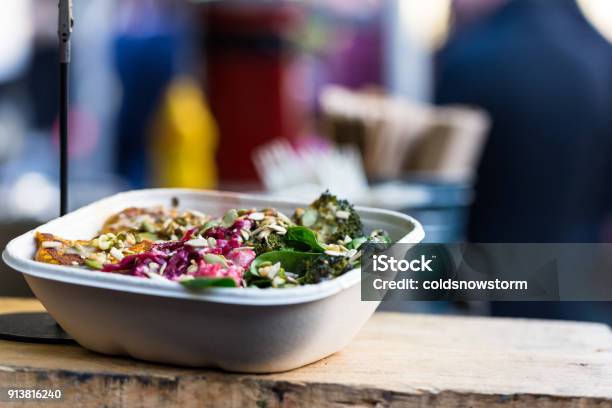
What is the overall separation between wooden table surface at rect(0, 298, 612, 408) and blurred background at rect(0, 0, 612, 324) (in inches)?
28.4

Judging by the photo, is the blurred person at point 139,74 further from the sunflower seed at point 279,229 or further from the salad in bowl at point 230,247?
the sunflower seed at point 279,229

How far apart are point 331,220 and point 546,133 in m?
1.69

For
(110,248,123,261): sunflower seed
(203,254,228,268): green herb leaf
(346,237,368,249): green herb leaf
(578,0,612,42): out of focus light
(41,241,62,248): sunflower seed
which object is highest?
(578,0,612,42): out of focus light

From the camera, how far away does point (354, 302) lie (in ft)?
3.40

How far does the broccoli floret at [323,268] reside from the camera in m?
0.99

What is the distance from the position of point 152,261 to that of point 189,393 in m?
0.16

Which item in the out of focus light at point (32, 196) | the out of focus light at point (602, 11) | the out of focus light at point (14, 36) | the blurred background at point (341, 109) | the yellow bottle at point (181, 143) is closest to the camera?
the blurred background at point (341, 109)

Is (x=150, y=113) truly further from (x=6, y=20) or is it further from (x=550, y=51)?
(x=550, y=51)

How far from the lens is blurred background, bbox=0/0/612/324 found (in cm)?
236

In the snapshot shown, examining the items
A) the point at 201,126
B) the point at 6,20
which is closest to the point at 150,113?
the point at 201,126

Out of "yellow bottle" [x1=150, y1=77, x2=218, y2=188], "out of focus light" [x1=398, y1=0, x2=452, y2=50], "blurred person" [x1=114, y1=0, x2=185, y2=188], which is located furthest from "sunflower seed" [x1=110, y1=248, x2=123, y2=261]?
"blurred person" [x1=114, y1=0, x2=185, y2=188]

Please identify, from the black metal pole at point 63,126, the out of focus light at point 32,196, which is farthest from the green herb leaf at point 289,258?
the out of focus light at point 32,196

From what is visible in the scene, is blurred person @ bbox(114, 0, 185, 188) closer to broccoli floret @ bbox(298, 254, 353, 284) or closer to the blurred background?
the blurred background

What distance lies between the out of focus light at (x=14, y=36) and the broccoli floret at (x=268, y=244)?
3902mm
